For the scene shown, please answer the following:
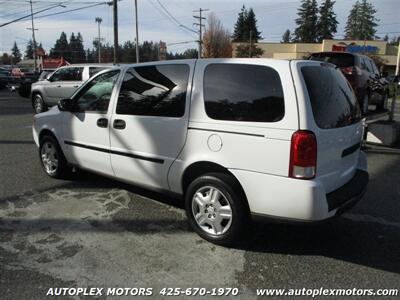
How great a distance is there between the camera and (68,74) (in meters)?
15.2

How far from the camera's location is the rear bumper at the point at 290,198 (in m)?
3.51

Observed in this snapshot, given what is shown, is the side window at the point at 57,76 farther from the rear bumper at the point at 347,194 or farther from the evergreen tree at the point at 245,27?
the evergreen tree at the point at 245,27

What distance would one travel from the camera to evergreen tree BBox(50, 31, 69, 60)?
118m

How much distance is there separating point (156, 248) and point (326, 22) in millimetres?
114683

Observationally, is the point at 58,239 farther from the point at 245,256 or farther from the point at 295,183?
the point at 295,183

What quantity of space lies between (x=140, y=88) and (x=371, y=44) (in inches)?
3202

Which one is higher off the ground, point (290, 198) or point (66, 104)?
point (66, 104)

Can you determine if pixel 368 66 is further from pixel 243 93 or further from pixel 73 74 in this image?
pixel 73 74

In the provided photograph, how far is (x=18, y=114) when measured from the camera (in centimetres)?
1503

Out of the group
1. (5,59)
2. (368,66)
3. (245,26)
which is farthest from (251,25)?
(368,66)

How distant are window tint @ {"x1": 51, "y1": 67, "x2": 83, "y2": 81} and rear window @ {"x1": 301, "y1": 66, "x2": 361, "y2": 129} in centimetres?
1220

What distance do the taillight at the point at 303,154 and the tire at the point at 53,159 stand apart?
145 inches

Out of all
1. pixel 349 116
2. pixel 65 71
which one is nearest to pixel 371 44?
pixel 65 71

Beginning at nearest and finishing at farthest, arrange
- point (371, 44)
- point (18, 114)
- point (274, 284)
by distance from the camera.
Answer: point (274, 284), point (18, 114), point (371, 44)
